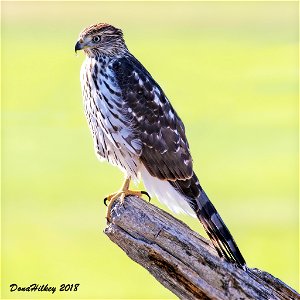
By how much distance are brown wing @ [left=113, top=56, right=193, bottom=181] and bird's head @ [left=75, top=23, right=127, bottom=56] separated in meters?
0.36

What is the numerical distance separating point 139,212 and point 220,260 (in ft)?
2.19

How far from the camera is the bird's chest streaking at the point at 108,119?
512 cm

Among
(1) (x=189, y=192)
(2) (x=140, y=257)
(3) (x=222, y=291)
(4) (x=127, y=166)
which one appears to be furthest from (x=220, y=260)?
(4) (x=127, y=166)

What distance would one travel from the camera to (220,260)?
13.3 feet

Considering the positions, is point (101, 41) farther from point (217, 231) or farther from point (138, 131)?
point (217, 231)

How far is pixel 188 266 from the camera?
3.92 meters

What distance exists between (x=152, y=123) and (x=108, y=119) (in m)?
0.36

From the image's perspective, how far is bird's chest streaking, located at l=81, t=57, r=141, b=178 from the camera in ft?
16.8

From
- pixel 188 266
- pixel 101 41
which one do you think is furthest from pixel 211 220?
pixel 101 41

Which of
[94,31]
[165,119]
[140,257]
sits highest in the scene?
[94,31]

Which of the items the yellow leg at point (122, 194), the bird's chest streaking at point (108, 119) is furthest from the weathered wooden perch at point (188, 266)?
the bird's chest streaking at point (108, 119)

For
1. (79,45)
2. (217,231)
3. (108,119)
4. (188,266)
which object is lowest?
(188,266)

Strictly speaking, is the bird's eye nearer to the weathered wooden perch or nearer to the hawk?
the hawk

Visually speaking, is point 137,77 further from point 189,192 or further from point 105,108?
point 189,192
